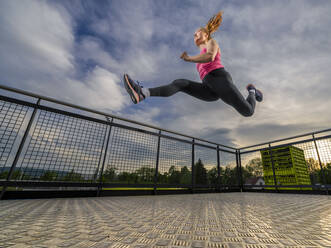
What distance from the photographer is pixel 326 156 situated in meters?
4.29

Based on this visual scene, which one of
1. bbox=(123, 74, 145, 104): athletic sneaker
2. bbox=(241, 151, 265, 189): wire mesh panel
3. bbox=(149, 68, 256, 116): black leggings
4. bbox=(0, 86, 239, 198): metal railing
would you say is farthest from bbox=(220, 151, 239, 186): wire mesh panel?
bbox=(123, 74, 145, 104): athletic sneaker

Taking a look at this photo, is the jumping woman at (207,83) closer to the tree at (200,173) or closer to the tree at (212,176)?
the tree at (200,173)

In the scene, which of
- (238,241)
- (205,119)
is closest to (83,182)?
(238,241)

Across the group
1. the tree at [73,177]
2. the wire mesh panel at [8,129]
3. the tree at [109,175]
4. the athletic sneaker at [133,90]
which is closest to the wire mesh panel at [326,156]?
the athletic sneaker at [133,90]

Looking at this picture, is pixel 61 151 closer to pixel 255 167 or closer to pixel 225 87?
pixel 225 87

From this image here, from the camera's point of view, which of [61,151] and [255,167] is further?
[255,167]

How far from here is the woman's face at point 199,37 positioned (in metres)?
2.17

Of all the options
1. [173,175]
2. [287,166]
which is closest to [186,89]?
[173,175]

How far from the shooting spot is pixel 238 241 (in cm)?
81

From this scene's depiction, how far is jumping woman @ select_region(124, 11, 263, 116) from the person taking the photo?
5.62 ft

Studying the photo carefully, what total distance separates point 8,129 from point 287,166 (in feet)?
24.3

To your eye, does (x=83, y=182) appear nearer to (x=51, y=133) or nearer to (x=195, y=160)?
(x=51, y=133)

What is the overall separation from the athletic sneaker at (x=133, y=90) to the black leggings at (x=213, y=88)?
156mm

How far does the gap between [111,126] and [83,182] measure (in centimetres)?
126
